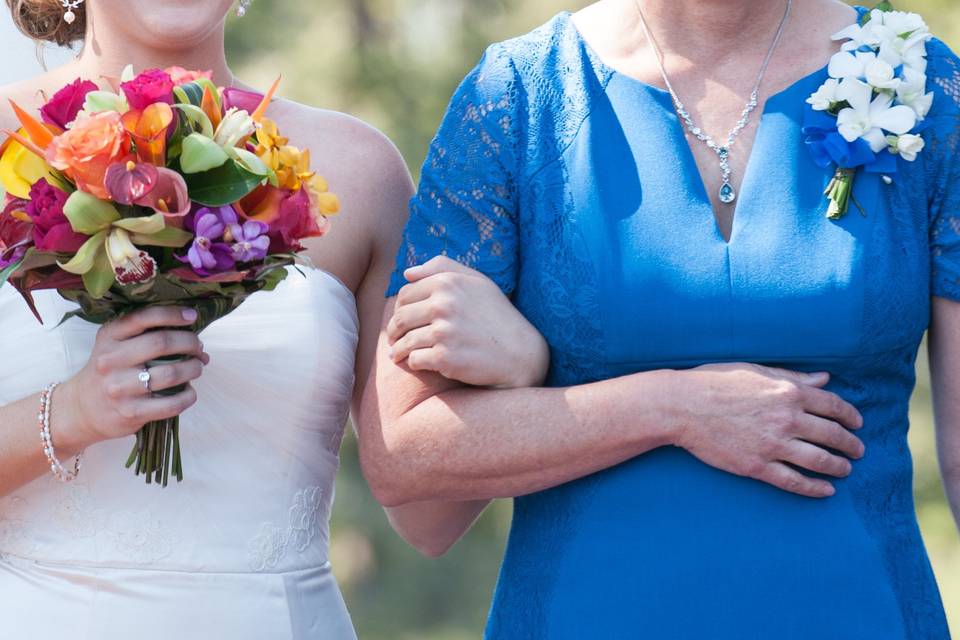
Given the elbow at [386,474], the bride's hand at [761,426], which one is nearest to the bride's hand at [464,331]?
the elbow at [386,474]

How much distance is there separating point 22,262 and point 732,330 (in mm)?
1353

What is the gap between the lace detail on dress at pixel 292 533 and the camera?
11.8 ft

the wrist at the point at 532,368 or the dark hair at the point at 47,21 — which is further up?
the dark hair at the point at 47,21

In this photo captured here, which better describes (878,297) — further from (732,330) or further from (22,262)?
(22,262)

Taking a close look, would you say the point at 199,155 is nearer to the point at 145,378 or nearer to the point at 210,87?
the point at 210,87

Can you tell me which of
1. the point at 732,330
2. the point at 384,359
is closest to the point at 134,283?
the point at 384,359

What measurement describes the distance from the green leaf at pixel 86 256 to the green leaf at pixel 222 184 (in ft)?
0.61

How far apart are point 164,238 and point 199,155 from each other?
0.17m

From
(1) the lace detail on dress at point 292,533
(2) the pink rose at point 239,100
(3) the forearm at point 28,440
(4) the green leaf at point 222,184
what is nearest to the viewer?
(4) the green leaf at point 222,184

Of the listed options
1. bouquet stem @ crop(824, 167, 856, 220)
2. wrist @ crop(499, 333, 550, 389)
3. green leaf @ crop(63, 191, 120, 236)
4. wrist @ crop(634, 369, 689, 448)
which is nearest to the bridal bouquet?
green leaf @ crop(63, 191, 120, 236)

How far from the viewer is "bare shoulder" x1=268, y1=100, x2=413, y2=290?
3797mm

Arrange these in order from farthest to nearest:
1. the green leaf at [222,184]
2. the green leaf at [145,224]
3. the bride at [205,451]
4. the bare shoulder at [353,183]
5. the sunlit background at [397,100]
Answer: the sunlit background at [397,100] < the bare shoulder at [353,183] < the bride at [205,451] < the green leaf at [222,184] < the green leaf at [145,224]

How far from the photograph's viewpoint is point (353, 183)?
3.86m

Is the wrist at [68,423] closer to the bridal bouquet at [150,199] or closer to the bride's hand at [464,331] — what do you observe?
the bridal bouquet at [150,199]
